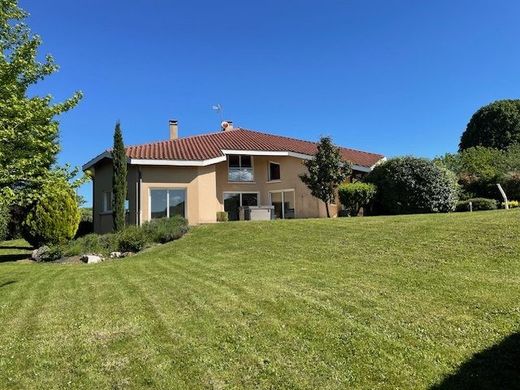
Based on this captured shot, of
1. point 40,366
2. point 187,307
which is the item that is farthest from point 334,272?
point 40,366

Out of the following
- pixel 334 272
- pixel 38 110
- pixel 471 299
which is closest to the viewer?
pixel 471 299

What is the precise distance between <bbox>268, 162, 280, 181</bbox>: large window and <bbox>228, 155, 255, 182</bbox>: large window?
1282mm

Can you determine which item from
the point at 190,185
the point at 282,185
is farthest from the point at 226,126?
the point at 190,185

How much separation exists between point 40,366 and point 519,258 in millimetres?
8316

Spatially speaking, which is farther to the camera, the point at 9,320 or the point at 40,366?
the point at 9,320

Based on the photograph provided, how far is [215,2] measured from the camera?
760 inches

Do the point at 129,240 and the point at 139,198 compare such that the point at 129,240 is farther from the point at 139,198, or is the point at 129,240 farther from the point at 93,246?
the point at 139,198

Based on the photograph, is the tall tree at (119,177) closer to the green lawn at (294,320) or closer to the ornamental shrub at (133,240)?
the ornamental shrub at (133,240)

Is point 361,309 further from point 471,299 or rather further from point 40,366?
point 40,366

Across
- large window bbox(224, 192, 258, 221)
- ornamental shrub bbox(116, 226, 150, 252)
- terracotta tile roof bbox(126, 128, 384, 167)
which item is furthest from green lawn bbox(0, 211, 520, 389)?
large window bbox(224, 192, 258, 221)

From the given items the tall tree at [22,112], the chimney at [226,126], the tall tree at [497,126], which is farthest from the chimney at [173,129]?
the tall tree at [497,126]

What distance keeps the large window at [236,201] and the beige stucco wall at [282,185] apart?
0.95ft

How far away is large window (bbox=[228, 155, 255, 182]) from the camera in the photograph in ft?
94.5

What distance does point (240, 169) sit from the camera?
29.0m
